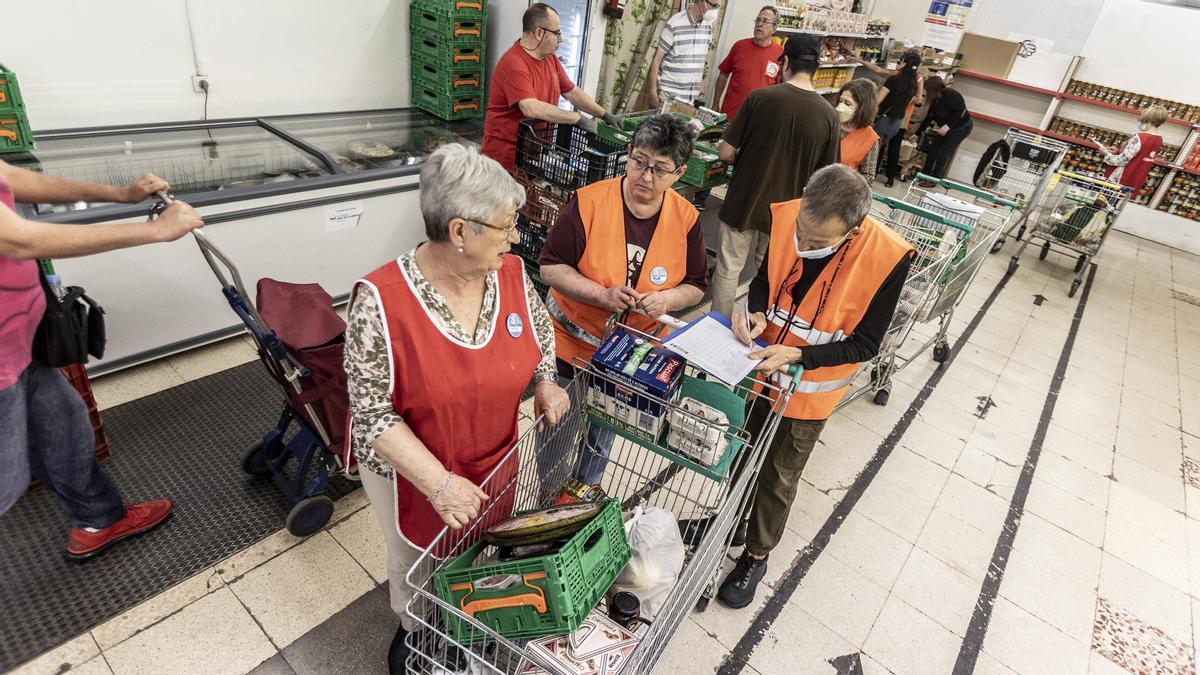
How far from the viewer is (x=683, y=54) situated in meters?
6.22

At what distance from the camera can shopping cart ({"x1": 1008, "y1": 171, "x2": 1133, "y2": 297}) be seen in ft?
22.6

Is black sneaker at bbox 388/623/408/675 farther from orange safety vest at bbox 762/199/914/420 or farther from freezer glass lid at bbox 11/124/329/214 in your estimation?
freezer glass lid at bbox 11/124/329/214

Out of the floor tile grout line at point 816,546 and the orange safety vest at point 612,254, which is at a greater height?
the orange safety vest at point 612,254

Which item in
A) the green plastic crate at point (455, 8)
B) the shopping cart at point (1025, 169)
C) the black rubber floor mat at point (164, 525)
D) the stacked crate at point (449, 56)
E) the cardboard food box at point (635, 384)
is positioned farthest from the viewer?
the shopping cart at point (1025, 169)

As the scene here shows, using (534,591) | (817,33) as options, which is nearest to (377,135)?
(534,591)

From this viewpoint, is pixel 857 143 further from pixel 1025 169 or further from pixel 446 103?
pixel 1025 169

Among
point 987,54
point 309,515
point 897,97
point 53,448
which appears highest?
point 987,54

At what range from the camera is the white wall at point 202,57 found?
3.36 metres

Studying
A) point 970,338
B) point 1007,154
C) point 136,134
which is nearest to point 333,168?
point 136,134

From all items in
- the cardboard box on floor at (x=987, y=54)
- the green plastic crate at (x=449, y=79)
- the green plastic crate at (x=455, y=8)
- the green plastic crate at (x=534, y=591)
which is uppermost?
the cardboard box on floor at (x=987, y=54)

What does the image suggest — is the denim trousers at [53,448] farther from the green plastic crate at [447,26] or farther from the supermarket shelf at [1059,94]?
the supermarket shelf at [1059,94]

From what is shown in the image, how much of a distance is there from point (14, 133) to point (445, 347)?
308 centimetres

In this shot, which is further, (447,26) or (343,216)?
(447,26)

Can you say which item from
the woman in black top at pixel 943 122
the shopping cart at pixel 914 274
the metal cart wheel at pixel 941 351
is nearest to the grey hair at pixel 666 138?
the shopping cart at pixel 914 274
